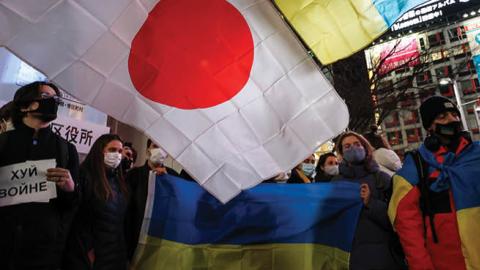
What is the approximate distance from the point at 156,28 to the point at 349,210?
202cm

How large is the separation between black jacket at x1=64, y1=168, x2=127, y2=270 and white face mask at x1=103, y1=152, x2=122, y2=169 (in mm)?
180

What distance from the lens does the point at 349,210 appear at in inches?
113

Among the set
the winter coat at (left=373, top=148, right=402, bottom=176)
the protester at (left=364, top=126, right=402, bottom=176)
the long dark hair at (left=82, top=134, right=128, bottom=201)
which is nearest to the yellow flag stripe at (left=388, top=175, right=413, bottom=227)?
the protester at (left=364, top=126, right=402, bottom=176)

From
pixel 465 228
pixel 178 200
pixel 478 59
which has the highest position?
pixel 178 200

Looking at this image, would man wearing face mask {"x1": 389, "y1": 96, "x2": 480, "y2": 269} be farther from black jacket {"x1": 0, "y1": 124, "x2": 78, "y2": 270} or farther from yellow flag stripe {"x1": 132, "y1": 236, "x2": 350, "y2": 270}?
black jacket {"x1": 0, "y1": 124, "x2": 78, "y2": 270}

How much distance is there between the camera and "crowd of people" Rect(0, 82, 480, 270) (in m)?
2.00

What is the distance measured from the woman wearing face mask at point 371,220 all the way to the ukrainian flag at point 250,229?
0.08m

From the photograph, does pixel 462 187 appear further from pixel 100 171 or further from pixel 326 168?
pixel 100 171

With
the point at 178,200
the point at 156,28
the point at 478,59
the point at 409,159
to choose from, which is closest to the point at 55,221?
the point at 178,200

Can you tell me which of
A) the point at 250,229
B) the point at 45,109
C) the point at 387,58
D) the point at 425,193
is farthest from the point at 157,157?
the point at 387,58

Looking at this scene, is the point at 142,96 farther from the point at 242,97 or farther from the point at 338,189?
the point at 338,189

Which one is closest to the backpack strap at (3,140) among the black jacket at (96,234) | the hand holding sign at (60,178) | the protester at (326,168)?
the hand holding sign at (60,178)

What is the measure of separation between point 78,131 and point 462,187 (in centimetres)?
389

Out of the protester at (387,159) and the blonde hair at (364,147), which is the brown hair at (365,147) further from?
the protester at (387,159)
